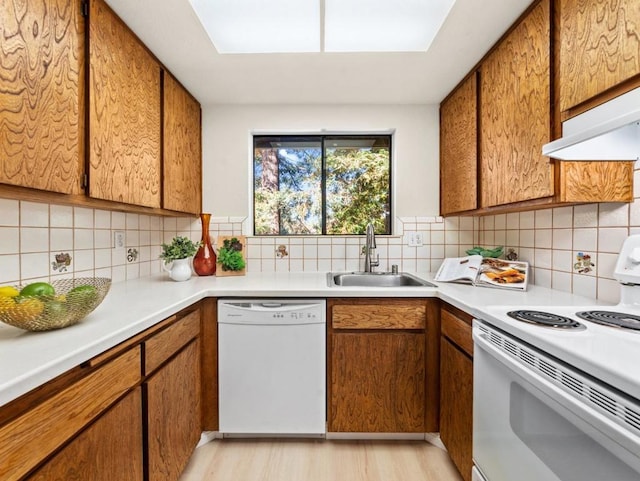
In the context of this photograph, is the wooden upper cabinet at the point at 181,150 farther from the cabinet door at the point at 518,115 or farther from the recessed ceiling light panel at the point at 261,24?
the cabinet door at the point at 518,115

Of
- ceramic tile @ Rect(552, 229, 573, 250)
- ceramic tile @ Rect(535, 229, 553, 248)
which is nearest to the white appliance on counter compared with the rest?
ceramic tile @ Rect(552, 229, 573, 250)

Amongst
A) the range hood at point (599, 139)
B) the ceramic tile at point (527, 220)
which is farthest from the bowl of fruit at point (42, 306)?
the ceramic tile at point (527, 220)

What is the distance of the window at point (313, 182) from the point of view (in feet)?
7.80

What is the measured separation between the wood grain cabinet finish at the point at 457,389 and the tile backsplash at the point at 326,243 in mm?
583

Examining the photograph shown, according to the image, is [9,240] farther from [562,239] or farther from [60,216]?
[562,239]

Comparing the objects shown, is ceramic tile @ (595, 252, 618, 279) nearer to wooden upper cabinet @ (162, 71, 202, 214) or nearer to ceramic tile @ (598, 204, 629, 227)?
ceramic tile @ (598, 204, 629, 227)

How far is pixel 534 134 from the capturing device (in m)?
1.25

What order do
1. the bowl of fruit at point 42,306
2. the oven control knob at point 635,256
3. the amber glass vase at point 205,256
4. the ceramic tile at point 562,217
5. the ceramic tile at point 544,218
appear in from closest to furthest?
the bowl of fruit at point 42,306 → the oven control knob at point 635,256 → the ceramic tile at point 562,217 → the ceramic tile at point 544,218 → the amber glass vase at point 205,256

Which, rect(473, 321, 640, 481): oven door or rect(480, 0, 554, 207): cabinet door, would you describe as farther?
rect(480, 0, 554, 207): cabinet door

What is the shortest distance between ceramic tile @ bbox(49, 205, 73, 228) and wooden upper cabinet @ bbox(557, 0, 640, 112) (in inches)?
83.5

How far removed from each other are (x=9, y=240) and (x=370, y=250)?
184 cm

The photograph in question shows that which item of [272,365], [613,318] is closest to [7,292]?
[272,365]

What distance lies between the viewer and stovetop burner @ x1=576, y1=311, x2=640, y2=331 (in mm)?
884

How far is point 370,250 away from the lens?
2162 mm
